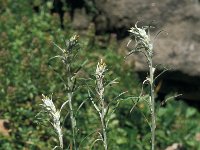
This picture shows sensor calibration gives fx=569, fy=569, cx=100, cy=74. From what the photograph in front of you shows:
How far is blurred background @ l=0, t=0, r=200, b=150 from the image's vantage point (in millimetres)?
7723

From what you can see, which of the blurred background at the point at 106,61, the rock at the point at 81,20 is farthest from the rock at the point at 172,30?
the rock at the point at 81,20

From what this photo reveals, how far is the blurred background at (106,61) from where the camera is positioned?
304 inches

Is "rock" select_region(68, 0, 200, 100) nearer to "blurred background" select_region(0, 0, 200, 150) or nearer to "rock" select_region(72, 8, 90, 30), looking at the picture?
"blurred background" select_region(0, 0, 200, 150)

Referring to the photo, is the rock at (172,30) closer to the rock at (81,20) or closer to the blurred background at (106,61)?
the blurred background at (106,61)

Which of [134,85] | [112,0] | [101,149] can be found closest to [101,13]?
[112,0]

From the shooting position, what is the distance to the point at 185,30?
9.27 metres

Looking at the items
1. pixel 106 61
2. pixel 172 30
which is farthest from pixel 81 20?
pixel 172 30

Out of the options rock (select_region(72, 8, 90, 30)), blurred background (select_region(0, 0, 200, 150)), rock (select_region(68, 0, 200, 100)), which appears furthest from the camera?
rock (select_region(72, 8, 90, 30))

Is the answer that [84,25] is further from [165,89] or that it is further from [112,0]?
[165,89]

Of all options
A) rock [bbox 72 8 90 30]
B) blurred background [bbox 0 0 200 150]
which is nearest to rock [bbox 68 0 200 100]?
blurred background [bbox 0 0 200 150]

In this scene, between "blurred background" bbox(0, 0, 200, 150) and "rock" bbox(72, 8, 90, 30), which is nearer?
"blurred background" bbox(0, 0, 200, 150)

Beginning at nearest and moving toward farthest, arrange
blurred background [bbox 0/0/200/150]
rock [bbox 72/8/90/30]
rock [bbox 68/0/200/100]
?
blurred background [bbox 0/0/200/150] → rock [bbox 68/0/200/100] → rock [bbox 72/8/90/30]

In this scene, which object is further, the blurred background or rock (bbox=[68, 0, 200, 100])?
rock (bbox=[68, 0, 200, 100])

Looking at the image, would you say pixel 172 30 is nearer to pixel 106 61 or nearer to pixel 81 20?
pixel 106 61
